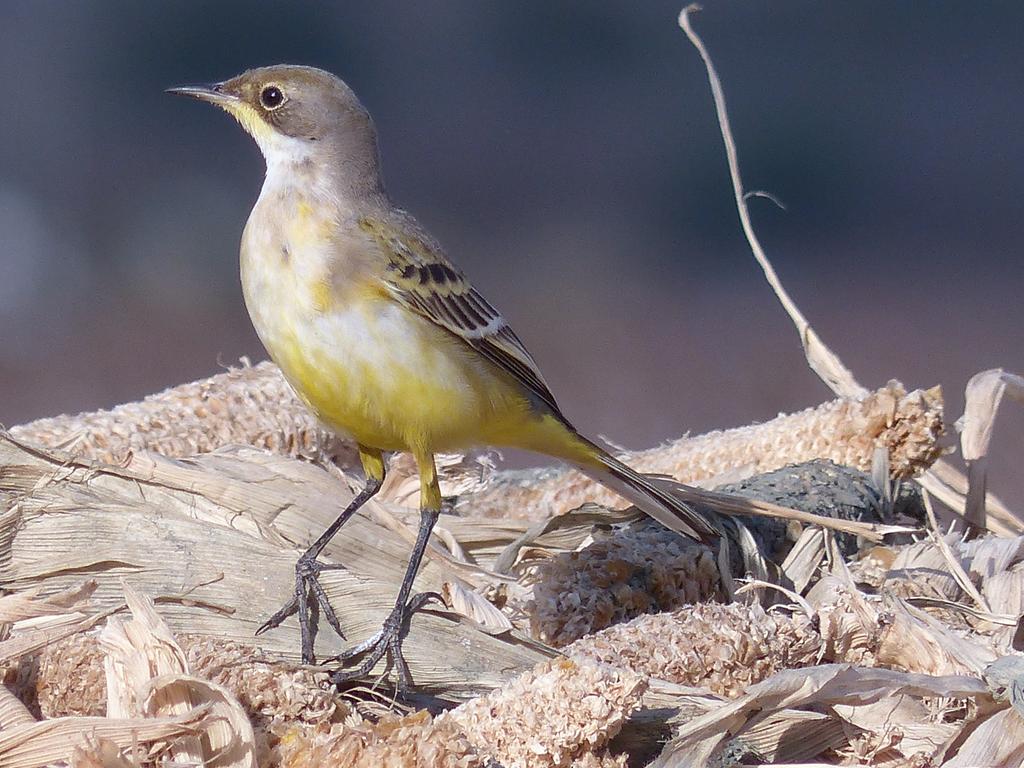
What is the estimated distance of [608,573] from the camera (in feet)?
7.82

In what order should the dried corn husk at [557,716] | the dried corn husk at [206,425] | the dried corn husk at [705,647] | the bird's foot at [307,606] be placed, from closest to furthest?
the dried corn husk at [557,716]
the dried corn husk at [705,647]
the bird's foot at [307,606]
the dried corn husk at [206,425]

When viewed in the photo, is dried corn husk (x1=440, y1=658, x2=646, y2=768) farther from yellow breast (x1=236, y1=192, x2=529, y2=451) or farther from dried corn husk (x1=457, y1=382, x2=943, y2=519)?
dried corn husk (x1=457, y1=382, x2=943, y2=519)

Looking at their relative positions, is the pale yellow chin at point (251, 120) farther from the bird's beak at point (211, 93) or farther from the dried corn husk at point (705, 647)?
the dried corn husk at point (705, 647)

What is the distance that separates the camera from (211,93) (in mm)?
2961

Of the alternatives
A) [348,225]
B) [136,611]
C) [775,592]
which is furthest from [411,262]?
[136,611]

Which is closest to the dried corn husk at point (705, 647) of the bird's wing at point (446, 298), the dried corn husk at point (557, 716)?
the dried corn husk at point (557, 716)

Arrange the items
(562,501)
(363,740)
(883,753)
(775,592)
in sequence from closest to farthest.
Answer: (363,740)
(883,753)
(775,592)
(562,501)

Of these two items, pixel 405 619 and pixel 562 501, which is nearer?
pixel 405 619

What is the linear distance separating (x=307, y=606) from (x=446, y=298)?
0.89 metres

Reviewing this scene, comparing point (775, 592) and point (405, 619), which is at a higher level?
point (405, 619)

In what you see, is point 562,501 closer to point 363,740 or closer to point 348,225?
point 348,225

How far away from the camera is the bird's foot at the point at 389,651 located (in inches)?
76.3

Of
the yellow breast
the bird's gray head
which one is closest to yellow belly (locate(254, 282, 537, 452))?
the yellow breast

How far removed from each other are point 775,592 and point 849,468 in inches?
19.4
